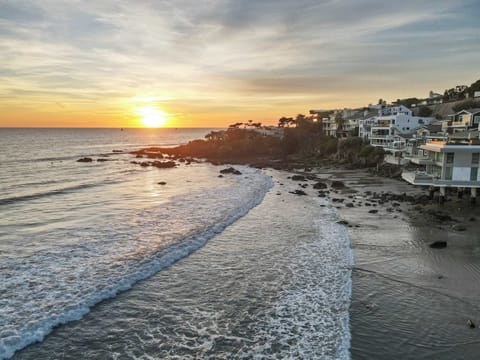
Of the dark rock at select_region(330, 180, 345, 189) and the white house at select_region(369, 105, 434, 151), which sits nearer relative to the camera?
the dark rock at select_region(330, 180, 345, 189)

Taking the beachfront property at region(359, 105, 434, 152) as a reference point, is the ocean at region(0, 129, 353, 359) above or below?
below

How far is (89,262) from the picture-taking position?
17562 millimetres

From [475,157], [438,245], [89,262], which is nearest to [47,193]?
[89,262]

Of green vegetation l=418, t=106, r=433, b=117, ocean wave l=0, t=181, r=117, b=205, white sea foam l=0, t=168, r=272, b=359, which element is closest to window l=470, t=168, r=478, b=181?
white sea foam l=0, t=168, r=272, b=359

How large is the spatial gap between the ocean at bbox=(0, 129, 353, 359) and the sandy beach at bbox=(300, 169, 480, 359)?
894 mm

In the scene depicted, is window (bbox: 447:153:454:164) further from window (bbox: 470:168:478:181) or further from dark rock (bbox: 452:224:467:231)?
dark rock (bbox: 452:224:467:231)

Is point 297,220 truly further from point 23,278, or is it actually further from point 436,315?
point 23,278

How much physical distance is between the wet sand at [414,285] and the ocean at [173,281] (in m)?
0.88

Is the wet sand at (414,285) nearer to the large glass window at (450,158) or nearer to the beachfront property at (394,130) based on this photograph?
the large glass window at (450,158)

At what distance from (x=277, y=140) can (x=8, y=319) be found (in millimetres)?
84862

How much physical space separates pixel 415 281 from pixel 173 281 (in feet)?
37.1

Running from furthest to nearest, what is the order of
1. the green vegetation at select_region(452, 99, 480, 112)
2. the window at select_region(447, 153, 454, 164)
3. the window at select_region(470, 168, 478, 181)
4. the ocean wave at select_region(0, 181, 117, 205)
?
the green vegetation at select_region(452, 99, 480, 112) → the ocean wave at select_region(0, 181, 117, 205) → the window at select_region(447, 153, 454, 164) → the window at select_region(470, 168, 478, 181)

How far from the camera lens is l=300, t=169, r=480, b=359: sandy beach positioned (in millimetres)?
10680

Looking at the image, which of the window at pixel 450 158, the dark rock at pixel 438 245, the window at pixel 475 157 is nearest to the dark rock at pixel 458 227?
the dark rock at pixel 438 245
